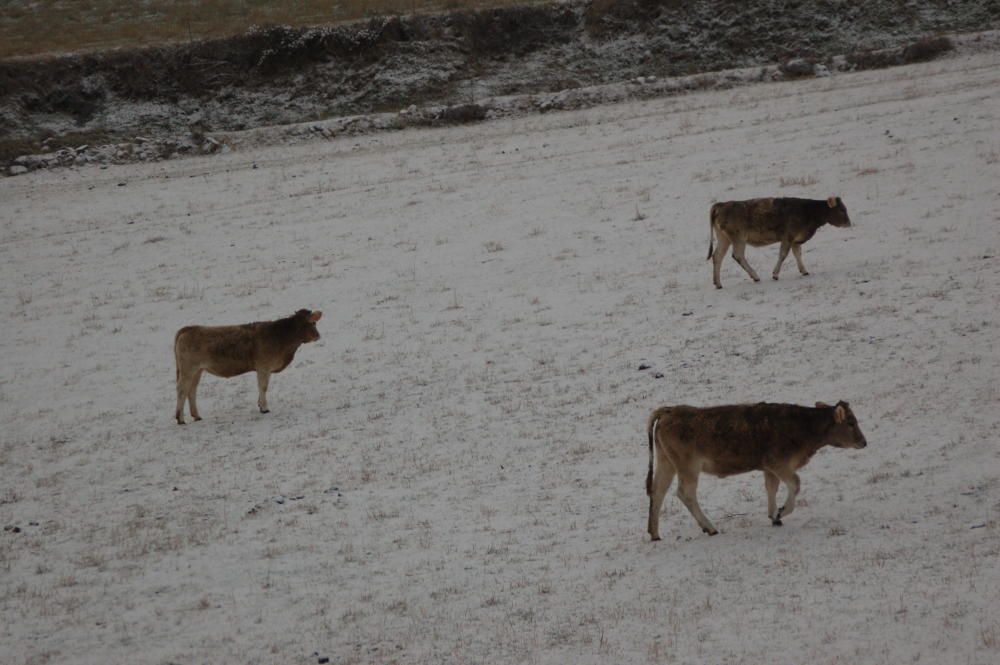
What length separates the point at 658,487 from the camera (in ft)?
36.4

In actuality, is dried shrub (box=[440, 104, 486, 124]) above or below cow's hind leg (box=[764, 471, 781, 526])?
below

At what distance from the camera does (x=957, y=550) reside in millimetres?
9758

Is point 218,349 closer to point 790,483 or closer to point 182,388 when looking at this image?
point 182,388

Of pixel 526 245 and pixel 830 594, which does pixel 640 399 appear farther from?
pixel 526 245

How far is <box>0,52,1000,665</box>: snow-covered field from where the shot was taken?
984 cm

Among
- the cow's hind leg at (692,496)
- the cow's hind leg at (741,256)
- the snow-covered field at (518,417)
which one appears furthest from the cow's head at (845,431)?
the cow's hind leg at (741,256)

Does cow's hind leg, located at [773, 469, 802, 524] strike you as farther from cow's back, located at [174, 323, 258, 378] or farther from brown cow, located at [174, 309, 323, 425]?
cow's back, located at [174, 323, 258, 378]

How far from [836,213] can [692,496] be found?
10556mm

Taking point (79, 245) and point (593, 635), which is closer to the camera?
point (593, 635)

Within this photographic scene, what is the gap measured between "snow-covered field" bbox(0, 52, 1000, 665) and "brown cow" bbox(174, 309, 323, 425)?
64 centimetres

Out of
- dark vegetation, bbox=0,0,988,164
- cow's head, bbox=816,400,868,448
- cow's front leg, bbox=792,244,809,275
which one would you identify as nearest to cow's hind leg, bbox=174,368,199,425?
cow's head, bbox=816,400,868,448

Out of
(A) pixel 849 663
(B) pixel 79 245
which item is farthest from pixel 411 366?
(B) pixel 79 245

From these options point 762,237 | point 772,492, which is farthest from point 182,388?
point 762,237

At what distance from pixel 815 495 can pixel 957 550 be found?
2074 mm
